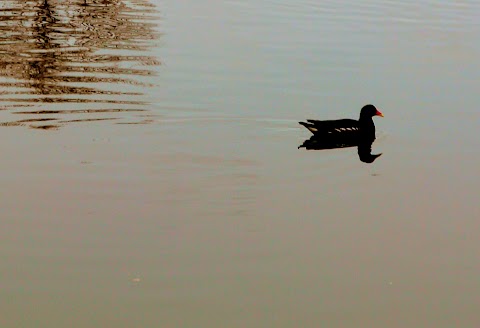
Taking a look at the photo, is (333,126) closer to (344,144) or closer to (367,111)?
(344,144)

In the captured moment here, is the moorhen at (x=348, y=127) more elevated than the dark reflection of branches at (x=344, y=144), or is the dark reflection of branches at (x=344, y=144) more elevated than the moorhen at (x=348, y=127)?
the moorhen at (x=348, y=127)

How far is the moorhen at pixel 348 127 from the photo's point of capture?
18625 mm

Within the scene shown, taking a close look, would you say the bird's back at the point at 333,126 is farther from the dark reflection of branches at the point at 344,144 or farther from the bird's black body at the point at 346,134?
the dark reflection of branches at the point at 344,144

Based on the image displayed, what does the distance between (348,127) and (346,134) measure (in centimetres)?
15

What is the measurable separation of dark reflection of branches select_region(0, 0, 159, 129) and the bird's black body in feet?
12.6

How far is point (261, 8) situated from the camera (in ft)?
110

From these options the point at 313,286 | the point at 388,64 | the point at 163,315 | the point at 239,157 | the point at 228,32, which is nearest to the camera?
the point at 163,315

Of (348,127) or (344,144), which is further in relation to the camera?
(344,144)

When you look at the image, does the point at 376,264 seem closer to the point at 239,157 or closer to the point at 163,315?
the point at 163,315

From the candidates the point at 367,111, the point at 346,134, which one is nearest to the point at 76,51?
the point at 367,111

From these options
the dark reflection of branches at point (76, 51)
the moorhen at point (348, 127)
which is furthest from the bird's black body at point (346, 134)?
the dark reflection of branches at point (76, 51)

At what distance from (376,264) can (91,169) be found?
5383 mm

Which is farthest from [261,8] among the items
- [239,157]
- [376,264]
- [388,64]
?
[376,264]

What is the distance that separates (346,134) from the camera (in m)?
19.2
